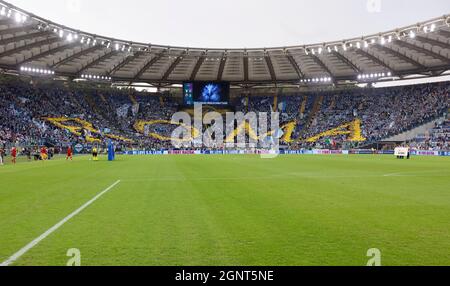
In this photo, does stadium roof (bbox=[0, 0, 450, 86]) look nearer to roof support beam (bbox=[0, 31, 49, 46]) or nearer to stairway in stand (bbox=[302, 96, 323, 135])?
roof support beam (bbox=[0, 31, 49, 46])

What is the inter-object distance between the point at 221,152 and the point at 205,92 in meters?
12.3

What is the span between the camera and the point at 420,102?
68.6 metres

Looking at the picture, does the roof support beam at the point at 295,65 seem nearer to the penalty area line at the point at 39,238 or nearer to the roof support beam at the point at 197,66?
the roof support beam at the point at 197,66

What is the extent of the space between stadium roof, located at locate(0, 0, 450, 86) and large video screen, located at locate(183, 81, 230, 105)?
2.96m

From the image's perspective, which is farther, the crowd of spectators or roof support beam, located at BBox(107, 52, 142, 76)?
roof support beam, located at BBox(107, 52, 142, 76)

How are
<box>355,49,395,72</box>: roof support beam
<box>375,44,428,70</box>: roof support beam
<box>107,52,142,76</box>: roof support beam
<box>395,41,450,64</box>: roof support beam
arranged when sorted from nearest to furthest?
<box>395,41,450,64</box>: roof support beam
<box>375,44,428,70</box>: roof support beam
<box>355,49,395,72</box>: roof support beam
<box>107,52,142,76</box>: roof support beam

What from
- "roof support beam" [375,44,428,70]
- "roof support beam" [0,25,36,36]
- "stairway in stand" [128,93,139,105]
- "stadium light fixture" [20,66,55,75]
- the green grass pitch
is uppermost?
"roof support beam" [0,25,36,36]

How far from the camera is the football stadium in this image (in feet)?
21.0

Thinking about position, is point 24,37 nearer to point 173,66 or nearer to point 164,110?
point 173,66

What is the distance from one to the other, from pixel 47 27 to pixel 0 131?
16708 millimetres

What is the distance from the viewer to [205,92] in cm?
7369

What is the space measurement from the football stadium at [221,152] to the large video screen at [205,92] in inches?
10.3

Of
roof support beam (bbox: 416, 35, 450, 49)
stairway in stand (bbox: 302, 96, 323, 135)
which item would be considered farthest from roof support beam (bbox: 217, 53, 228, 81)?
roof support beam (bbox: 416, 35, 450, 49)

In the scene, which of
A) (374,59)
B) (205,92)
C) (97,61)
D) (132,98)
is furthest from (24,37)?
(374,59)
